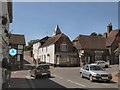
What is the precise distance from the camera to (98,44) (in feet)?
221

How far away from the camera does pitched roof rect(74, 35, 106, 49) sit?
65.1 meters

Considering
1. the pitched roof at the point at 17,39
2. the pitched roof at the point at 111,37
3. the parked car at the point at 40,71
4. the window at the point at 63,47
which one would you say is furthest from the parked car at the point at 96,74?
the pitched roof at the point at 111,37

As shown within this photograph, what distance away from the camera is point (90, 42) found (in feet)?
221

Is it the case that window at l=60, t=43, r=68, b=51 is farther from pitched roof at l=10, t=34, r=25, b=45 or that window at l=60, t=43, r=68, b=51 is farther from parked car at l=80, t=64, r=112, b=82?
parked car at l=80, t=64, r=112, b=82

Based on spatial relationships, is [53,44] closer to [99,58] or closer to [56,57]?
[56,57]

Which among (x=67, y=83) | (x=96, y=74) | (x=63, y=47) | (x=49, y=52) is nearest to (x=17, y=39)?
(x=63, y=47)

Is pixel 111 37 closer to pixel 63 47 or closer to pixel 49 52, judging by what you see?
pixel 63 47

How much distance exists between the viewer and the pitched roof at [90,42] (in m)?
65.1

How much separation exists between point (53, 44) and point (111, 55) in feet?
48.0

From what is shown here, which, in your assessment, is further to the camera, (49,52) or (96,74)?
(49,52)

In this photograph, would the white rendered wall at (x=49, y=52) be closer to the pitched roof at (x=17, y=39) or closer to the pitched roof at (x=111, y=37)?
the pitched roof at (x=17, y=39)

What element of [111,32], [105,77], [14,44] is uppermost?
[111,32]

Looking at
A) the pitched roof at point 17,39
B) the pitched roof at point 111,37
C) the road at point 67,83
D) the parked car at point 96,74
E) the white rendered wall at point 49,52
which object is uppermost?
the pitched roof at point 111,37

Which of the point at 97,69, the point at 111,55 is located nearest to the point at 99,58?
the point at 111,55
